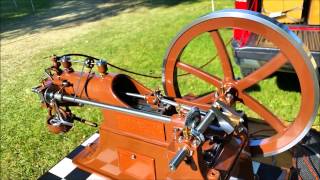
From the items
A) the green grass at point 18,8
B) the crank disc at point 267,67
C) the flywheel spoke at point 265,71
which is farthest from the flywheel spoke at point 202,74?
the green grass at point 18,8

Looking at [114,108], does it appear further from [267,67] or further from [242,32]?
[242,32]

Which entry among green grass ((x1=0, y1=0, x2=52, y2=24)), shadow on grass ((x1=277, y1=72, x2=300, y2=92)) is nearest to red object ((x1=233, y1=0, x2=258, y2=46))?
shadow on grass ((x1=277, y1=72, x2=300, y2=92))

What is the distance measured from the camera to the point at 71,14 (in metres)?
9.19

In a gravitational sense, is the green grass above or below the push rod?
below

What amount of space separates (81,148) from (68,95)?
0.74m

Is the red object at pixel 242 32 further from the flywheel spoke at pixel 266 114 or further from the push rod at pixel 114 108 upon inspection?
the push rod at pixel 114 108

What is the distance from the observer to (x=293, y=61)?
1.88 meters

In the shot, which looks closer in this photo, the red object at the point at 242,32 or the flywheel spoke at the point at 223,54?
the flywheel spoke at the point at 223,54

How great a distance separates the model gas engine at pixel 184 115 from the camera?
6.00ft

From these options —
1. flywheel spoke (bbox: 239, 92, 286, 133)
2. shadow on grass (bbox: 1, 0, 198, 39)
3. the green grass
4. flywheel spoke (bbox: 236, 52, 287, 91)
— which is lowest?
shadow on grass (bbox: 1, 0, 198, 39)

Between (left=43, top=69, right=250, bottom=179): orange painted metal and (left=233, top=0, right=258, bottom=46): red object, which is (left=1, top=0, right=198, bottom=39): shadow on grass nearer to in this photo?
(left=233, top=0, right=258, bottom=46): red object

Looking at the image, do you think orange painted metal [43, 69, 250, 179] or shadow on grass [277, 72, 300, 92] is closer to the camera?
orange painted metal [43, 69, 250, 179]

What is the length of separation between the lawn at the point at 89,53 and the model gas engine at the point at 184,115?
863 millimetres

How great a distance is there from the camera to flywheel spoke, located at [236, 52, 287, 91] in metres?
1.99
